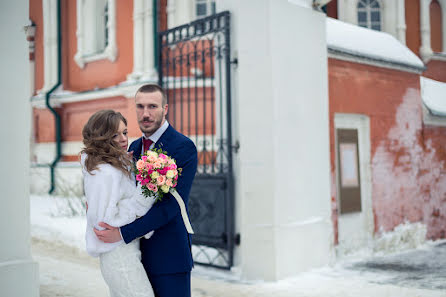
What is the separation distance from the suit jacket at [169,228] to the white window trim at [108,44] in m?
9.85

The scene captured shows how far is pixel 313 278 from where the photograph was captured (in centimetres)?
510

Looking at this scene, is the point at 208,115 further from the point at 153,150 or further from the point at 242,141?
the point at 153,150

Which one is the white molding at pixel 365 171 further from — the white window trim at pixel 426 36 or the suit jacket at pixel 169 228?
the white window trim at pixel 426 36

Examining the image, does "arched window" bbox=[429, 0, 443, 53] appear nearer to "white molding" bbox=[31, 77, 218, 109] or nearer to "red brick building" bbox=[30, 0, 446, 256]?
"red brick building" bbox=[30, 0, 446, 256]

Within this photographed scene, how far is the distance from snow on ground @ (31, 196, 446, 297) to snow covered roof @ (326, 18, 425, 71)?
2.42 meters

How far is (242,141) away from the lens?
524cm

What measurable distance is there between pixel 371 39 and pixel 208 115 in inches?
171

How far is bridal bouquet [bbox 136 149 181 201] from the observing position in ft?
7.39

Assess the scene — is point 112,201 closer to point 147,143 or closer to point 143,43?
point 147,143

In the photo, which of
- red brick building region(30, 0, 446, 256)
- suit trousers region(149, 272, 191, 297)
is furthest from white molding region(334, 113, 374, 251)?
suit trousers region(149, 272, 191, 297)

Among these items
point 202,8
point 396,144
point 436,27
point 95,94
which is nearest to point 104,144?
point 396,144

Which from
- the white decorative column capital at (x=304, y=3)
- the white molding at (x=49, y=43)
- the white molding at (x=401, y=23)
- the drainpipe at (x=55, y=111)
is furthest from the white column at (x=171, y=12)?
the white molding at (x=401, y=23)

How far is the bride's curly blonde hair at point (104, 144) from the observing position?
233cm

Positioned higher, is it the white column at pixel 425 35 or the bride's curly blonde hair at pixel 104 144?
the white column at pixel 425 35
